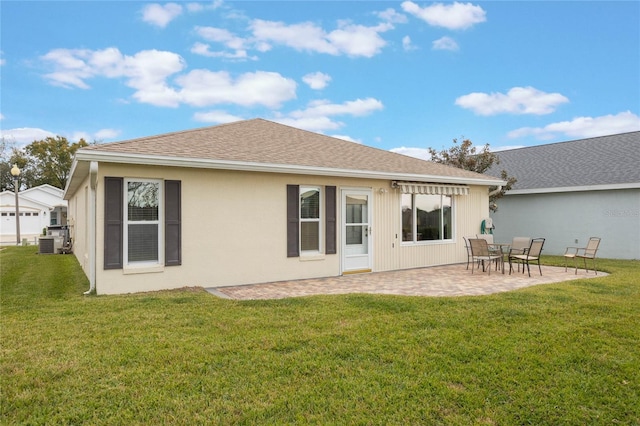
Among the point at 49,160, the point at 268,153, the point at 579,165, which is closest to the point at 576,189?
the point at 579,165

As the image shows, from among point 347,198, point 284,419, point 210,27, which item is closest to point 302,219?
point 347,198

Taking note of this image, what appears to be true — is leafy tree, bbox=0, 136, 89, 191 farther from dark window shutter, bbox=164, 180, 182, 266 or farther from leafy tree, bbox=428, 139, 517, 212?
dark window shutter, bbox=164, 180, 182, 266

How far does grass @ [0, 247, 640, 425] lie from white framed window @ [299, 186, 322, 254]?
3361mm

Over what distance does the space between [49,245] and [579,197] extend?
920 inches

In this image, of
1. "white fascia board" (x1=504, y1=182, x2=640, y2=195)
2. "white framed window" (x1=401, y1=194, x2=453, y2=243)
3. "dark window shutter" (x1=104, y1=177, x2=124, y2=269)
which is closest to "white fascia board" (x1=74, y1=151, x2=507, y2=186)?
"dark window shutter" (x1=104, y1=177, x2=124, y2=269)

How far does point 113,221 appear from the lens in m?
7.62

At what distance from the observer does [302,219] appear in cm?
993

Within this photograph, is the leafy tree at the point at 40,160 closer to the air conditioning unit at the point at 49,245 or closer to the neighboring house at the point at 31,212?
the neighboring house at the point at 31,212

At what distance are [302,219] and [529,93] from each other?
1925cm

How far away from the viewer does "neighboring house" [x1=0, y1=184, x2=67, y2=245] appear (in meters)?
29.7

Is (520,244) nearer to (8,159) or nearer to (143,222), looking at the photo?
(143,222)

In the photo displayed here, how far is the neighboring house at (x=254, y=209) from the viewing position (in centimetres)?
773

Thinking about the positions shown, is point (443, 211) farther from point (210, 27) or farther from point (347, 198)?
point (210, 27)

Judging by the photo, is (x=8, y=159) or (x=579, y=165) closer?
(x=579, y=165)
